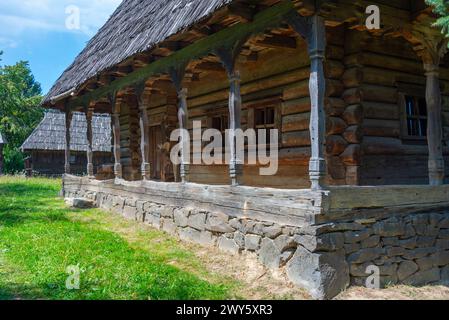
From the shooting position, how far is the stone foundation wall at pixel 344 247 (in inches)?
199

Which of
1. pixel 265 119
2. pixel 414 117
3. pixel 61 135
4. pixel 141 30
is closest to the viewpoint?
pixel 414 117

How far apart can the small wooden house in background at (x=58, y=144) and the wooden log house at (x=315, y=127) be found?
19434 mm

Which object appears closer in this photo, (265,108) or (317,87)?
(317,87)

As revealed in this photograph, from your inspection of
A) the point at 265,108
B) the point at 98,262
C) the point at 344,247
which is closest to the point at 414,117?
the point at 265,108

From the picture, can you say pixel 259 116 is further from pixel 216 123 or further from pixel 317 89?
pixel 317 89

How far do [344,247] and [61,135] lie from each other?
1042 inches

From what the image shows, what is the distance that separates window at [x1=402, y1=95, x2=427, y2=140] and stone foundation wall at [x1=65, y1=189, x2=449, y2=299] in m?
1.86

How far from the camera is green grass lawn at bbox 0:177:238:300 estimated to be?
16.7 ft

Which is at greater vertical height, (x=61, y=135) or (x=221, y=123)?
(x=61, y=135)

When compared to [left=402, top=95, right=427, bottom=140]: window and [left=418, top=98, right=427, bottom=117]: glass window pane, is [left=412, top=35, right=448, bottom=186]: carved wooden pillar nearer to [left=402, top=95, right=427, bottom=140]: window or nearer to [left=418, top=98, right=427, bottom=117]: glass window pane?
[left=402, top=95, right=427, bottom=140]: window

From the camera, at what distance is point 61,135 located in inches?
1124

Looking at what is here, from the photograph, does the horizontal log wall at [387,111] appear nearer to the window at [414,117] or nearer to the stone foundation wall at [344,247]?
the window at [414,117]
